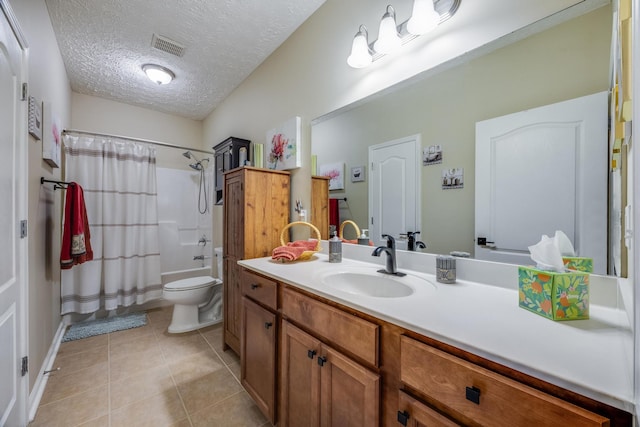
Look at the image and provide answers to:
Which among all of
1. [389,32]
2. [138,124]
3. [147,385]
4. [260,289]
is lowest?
[147,385]

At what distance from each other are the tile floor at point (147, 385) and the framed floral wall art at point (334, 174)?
142cm

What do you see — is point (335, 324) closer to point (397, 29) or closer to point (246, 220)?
point (246, 220)

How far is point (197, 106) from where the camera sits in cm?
335

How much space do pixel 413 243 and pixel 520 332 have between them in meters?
0.68

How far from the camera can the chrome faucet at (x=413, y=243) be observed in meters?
1.25

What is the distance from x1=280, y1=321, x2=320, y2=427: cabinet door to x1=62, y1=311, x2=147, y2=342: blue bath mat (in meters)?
2.19

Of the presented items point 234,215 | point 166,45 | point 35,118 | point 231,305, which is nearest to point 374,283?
point 234,215

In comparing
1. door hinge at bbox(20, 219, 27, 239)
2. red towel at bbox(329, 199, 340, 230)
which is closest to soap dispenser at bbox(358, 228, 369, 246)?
red towel at bbox(329, 199, 340, 230)

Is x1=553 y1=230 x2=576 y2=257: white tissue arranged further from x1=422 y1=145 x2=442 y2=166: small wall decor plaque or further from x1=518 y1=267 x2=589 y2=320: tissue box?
x1=422 y1=145 x2=442 y2=166: small wall decor plaque

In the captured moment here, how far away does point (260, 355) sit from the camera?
131 centimetres

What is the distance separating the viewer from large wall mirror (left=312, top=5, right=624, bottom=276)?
2.74 feet

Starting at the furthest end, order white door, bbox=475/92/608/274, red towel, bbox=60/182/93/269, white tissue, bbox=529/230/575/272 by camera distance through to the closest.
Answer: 1. red towel, bbox=60/182/93/269
2. white door, bbox=475/92/608/274
3. white tissue, bbox=529/230/575/272

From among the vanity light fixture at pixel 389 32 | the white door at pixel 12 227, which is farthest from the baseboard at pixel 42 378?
the vanity light fixture at pixel 389 32

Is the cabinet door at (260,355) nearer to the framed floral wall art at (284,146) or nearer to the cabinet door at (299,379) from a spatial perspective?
the cabinet door at (299,379)
